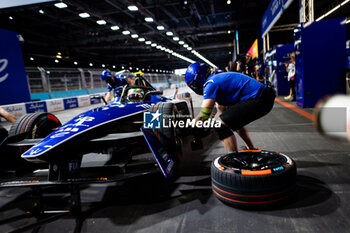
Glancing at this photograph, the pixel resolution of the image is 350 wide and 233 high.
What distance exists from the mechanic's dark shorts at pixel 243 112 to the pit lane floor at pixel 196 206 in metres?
0.66

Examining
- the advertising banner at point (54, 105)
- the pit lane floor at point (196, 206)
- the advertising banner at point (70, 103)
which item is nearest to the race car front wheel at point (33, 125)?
the pit lane floor at point (196, 206)

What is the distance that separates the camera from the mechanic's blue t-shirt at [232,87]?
265 cm

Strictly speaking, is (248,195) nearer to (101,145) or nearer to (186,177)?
(186,177)

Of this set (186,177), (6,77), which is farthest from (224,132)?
(6,77)

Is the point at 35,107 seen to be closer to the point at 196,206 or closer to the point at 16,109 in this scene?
the point at 16,109

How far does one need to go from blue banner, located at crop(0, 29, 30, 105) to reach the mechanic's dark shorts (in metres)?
11.7

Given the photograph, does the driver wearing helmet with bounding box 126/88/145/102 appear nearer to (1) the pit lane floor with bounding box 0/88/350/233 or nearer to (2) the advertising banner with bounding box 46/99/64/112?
(1) the pit lane floor with bounding box 0/88/350/233

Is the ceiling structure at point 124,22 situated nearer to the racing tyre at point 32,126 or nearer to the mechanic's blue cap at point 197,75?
the racing tyre at point 32,126

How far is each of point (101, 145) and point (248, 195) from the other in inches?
63.6

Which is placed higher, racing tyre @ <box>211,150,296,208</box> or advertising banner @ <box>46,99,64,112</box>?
advertising banner @ <box>46,99,64,112</box>

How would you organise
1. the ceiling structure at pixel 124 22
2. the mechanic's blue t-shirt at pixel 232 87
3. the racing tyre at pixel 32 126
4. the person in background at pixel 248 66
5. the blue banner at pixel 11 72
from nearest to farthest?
the mechanic's blue t-shirt at pixel 232 87, the racing tyre at pixel 32 126, the person in background at pixel 248 66, the blue banner at pixel 11 72, the ceiling structure at pixel 124 22

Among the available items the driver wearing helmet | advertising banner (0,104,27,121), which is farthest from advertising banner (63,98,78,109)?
the driver wearing helmet

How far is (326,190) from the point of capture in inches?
88.0

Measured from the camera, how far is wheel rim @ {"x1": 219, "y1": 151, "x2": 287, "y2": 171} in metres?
2.33
